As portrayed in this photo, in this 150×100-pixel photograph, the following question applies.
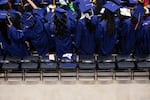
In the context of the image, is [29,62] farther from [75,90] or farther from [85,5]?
[85,5]

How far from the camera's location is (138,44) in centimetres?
627

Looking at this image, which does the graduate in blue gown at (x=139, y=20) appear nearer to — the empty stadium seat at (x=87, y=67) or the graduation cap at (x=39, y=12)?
the empty stadium seat at (x=87, y=67)

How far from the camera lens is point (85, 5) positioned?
6.22 metres

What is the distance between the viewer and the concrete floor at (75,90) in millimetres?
6230

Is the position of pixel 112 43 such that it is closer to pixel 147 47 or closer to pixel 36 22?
pixel 147 47

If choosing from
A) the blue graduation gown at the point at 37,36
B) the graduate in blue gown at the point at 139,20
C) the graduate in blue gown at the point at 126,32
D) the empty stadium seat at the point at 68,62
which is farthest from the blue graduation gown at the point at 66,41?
the graduate in blue gown at the point at 139,20

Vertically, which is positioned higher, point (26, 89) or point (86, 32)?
point (86, 32)

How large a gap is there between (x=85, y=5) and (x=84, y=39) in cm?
57

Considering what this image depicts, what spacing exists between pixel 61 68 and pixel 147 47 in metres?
1.49

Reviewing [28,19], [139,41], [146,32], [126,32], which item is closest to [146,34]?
[146,32]

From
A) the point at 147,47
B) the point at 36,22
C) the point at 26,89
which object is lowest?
the point at 26,89

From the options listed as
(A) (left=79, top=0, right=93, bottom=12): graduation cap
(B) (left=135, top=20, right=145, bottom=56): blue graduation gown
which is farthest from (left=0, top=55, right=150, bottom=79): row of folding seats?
(A) (left=79, top=0, right=93, bottom=12): graduation cap

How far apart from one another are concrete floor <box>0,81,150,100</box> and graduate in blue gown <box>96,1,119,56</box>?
2.21 ft

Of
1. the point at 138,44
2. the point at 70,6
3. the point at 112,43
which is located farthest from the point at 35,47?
the point at 138,44
